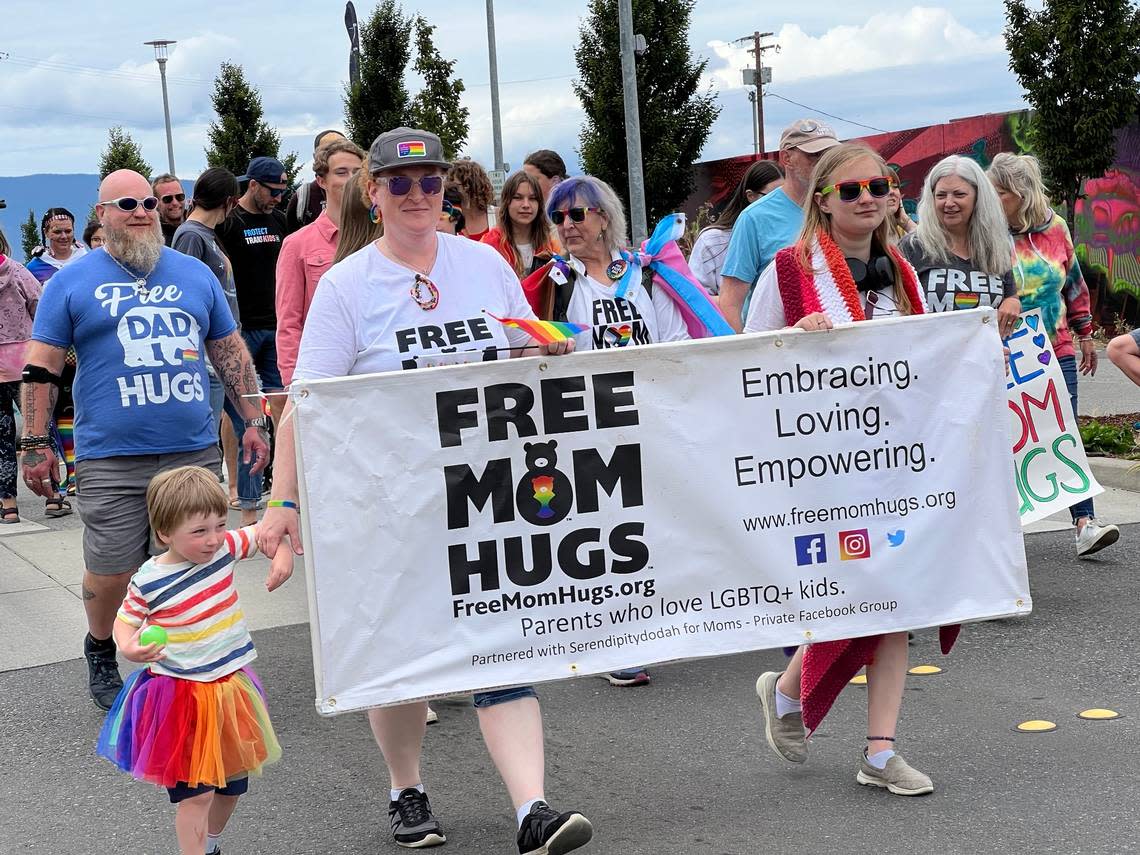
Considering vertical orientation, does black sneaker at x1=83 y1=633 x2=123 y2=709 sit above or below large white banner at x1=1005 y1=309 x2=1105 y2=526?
below

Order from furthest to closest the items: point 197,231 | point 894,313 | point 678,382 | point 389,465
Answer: point 197,231 → point 894,313 → point 678,382 → point 389,465

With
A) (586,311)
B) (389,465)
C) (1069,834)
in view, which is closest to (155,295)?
(586,311)

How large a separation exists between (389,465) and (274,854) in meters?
1.28

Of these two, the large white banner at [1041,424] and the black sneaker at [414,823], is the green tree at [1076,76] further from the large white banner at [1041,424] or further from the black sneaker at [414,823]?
the black sneaker at [414,823]

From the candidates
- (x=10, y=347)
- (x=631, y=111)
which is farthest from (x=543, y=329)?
(x=631, y=111)

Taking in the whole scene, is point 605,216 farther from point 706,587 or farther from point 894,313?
point 706,587

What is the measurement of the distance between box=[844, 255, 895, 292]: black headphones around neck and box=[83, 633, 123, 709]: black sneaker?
332 centimetres

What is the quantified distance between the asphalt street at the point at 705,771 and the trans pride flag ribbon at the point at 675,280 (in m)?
1.43

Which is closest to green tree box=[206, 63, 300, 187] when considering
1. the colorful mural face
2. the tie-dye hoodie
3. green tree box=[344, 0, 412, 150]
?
green tree box=[344, 0, 412, 150]

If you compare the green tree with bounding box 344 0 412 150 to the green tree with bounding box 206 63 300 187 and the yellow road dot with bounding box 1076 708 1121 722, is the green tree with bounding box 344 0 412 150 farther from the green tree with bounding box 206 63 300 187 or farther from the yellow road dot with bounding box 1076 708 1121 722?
the yellow road dot with bounding box 1076 708 1121 722

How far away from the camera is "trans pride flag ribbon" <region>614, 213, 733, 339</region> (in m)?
5.66

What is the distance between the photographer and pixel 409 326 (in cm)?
419

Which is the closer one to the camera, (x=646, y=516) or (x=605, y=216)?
(x=646, y=516)

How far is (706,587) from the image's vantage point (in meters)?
4.31
